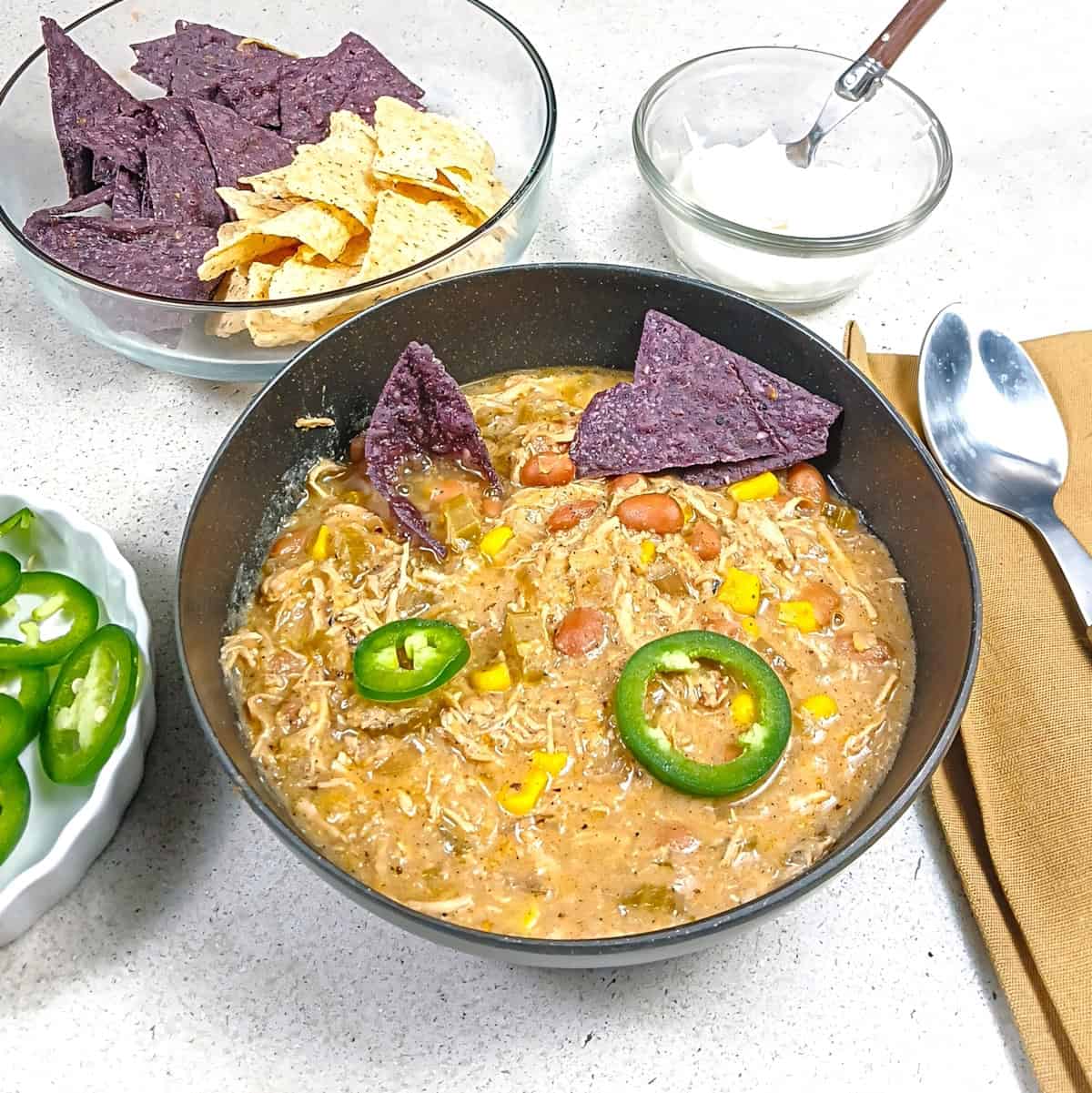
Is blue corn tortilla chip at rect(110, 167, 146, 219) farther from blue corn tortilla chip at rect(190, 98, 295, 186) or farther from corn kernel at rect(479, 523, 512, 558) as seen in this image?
corn kernel at rect(479, 523, 512, 558)

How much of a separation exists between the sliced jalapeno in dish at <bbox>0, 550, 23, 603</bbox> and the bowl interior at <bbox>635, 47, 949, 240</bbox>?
219 cm

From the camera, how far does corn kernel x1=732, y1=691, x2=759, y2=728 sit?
2285 mm

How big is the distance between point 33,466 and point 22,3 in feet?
7.97

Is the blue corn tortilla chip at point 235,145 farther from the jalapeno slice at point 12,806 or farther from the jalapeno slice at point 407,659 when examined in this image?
the jalapeno slice at point 12,806

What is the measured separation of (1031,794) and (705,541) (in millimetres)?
873

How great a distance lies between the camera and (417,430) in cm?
277

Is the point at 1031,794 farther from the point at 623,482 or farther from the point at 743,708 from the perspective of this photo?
the point at 623,482

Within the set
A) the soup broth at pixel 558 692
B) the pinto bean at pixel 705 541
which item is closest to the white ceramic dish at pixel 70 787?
the soup broth at pixel 558 692

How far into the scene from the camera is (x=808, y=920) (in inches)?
95.0

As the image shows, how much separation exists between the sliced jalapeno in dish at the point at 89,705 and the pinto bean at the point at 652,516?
43.9 inches

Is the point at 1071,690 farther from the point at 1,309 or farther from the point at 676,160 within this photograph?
the point at 1,309

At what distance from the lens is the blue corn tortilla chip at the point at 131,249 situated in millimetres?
3094

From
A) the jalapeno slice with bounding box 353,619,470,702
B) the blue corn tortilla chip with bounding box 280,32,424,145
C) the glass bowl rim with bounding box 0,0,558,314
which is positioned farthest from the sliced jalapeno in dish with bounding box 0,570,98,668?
the blue corn tortilla chip with bounding box 280,32,424,145

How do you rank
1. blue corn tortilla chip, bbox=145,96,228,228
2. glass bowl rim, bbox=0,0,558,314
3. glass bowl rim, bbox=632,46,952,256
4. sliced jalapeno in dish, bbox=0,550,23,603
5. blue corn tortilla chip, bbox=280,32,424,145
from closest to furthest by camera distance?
sliced jalapeno in dish, bbox=0,550,23,603, glass bowl rim, bbox=0,0,558,314, glass bowl rim, bbox=632,46,952,256, blue corn tortilla chip, bbox=145,96,228,228, blue corn tortilla chip, bbox=280,32,424,145
